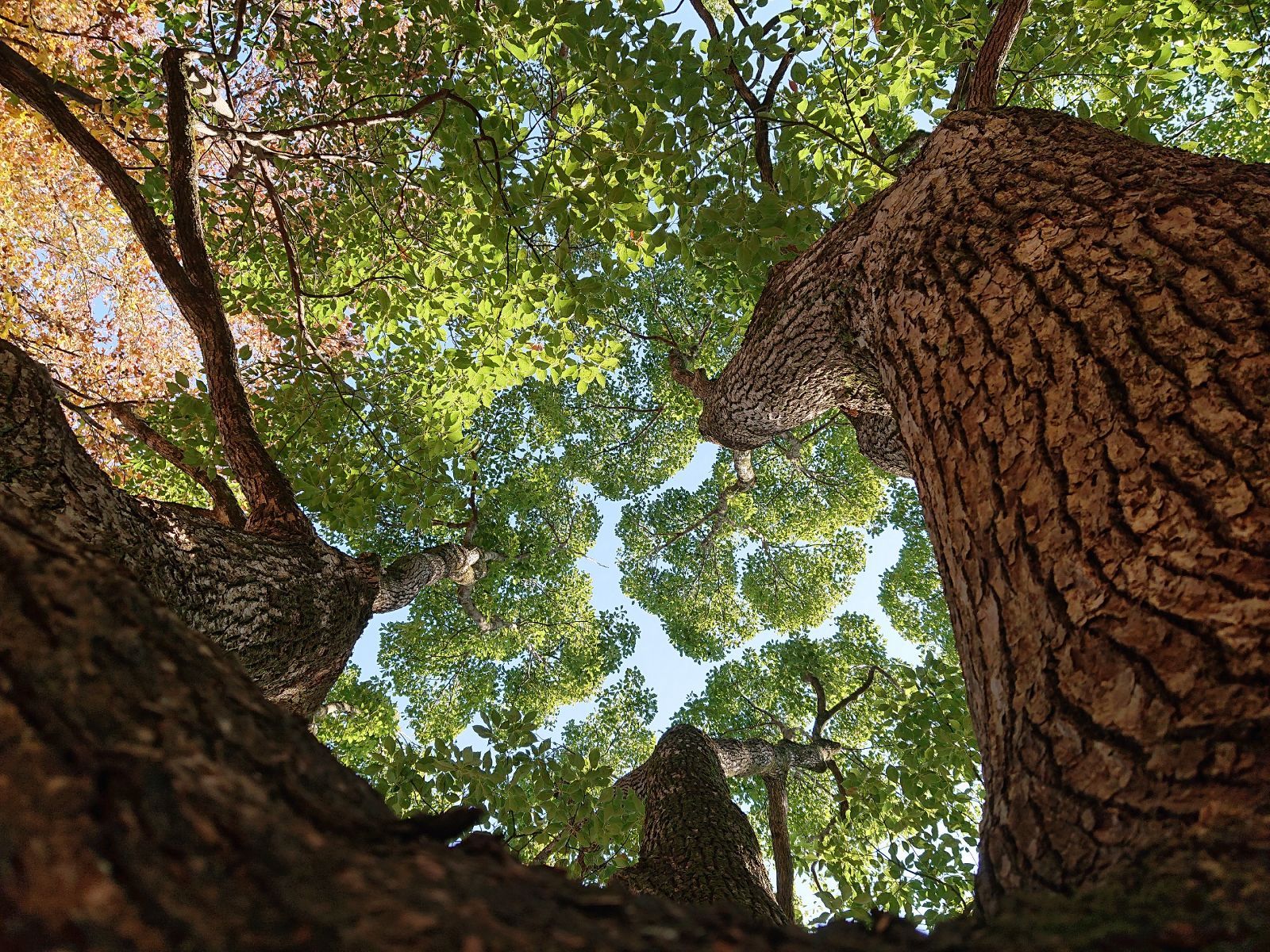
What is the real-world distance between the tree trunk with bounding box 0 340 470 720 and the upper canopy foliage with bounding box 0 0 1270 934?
822 millimetres

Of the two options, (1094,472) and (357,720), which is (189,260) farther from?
(357,720)

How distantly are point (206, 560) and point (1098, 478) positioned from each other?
348cm

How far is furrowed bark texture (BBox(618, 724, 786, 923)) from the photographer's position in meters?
3.58

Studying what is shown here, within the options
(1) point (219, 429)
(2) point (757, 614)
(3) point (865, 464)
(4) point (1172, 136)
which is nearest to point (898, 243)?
(1) point (219, 429)

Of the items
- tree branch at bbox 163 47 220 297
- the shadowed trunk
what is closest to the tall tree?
the shadowed trunk

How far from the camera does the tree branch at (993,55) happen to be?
3.61m

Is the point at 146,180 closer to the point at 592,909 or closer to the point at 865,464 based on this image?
the point at 592,909

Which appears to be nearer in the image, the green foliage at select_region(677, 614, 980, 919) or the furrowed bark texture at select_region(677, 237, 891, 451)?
the furrowed bark texture at select_region(677, 237, 891, 451)

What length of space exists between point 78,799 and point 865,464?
38.0 ft

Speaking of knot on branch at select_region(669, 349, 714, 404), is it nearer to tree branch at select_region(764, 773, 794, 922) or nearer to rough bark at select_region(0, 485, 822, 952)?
tree branch at select_region(764, 773, 794, 922)

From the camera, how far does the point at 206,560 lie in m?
3.06

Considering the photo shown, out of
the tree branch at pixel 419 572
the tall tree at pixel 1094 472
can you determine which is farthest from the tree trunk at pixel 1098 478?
the tree branch at pixel 419 572

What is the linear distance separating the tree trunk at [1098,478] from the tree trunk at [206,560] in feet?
6.53

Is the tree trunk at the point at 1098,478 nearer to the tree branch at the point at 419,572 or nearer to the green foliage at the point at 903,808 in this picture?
the green foliage at the point at 903,808
